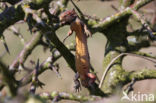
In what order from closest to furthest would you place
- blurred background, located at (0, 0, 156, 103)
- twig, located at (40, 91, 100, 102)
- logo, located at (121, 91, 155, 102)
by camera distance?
1. logo, located at (121, 91, 155, 102)
2. twig, located at (40, 91, 100, 102)
3. blurred background, located at (0, 0, 156, 103)

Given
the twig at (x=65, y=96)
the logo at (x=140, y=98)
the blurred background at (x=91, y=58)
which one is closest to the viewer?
the logo at (x=140, y=98)

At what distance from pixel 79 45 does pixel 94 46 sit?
634 cm

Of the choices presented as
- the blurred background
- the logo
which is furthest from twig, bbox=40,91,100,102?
the blurred background

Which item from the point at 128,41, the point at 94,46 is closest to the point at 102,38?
the point at 94,46

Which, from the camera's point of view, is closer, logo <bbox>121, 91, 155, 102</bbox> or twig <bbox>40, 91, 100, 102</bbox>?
logo <bbox>121, 91, 155, 102</bbox>

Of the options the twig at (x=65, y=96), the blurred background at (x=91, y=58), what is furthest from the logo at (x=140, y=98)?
the blurred background at (x=91, y=58)

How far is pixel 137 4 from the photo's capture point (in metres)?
2.88

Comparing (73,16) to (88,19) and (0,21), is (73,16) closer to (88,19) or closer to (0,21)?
(0,21)

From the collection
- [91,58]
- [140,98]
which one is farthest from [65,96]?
[91,58]

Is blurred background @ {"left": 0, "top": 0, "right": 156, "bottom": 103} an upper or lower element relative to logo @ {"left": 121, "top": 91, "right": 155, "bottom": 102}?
lower

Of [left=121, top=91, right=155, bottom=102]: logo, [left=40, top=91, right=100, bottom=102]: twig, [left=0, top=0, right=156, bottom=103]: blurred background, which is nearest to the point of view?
[left=121, top=91, right=155, bottom=102]: logo

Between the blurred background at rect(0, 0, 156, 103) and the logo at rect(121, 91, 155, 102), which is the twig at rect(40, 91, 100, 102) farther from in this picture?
the blurred background at rect(0, 0, 156, 103)

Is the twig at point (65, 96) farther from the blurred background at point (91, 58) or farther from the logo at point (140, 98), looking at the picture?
the blurred background at point (91, 58)

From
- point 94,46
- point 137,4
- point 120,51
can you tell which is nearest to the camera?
point 137,4
